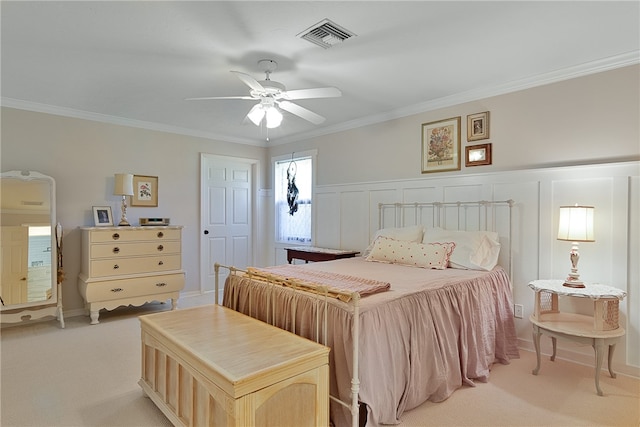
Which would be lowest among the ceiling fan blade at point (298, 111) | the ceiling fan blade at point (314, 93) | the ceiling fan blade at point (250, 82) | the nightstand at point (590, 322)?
the nightstand at point (590, 322)

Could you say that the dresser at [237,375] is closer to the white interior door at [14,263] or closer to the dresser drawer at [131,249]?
the dresser drawer at [131,249]

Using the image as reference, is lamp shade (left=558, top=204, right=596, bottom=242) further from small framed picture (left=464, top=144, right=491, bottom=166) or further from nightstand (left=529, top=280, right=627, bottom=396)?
small framed picture (left=464, top=144, right=491, bottom=166)

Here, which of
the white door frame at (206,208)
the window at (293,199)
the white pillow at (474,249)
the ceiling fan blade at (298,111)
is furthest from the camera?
the window at (293,199)

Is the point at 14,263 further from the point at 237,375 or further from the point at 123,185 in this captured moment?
the point at 237,375

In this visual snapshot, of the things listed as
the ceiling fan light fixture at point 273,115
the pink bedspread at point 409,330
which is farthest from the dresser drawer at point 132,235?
the ceiling fan light fixture at point 273,115

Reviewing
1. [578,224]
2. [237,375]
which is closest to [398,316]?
[237,375]

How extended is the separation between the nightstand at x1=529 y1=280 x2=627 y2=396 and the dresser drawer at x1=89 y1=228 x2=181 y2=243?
3940 mm

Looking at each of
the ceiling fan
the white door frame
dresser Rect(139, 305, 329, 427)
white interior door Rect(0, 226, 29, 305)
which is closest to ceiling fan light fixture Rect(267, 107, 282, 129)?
the ceiling fan

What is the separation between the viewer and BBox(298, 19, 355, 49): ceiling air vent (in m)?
2.29

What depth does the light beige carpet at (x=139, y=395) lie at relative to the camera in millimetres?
2107

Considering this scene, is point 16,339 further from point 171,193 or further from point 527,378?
point 527,378

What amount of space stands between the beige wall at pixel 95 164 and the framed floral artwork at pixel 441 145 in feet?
10.5

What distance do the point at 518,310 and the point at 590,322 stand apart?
2.11ft

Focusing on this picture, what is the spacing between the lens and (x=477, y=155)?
360 cm
